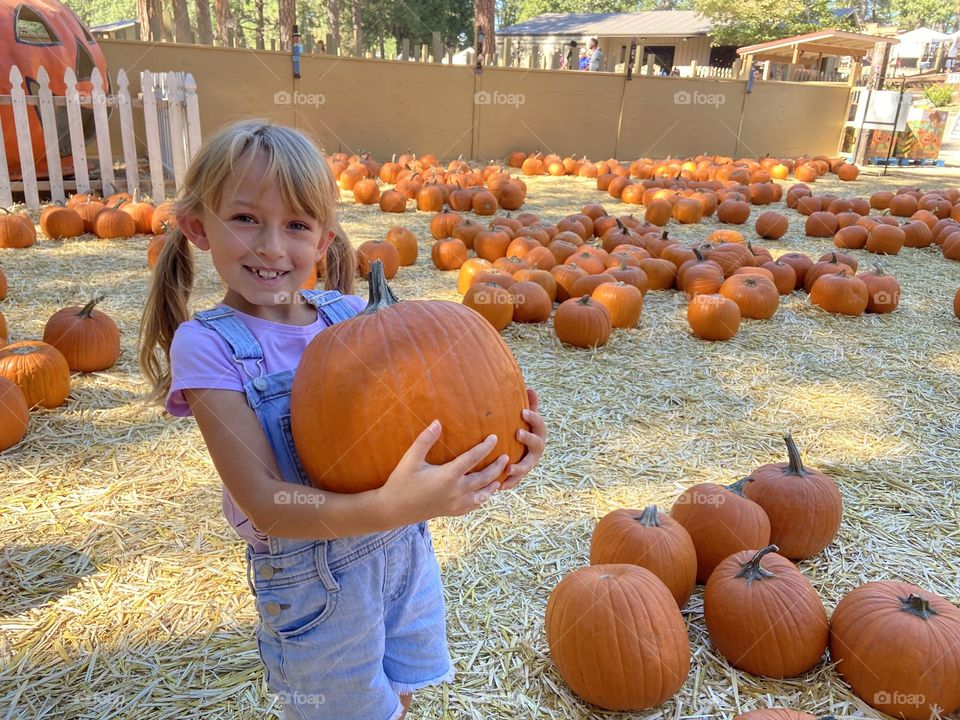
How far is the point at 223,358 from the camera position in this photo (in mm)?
1380

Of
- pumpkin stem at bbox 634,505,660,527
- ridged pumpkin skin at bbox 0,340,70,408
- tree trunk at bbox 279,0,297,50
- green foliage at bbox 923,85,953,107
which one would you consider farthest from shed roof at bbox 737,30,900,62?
ridged pumpkin skin at bbox 0,340,70,408

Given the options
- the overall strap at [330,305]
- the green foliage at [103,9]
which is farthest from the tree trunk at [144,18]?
the green foliage at [103,9]

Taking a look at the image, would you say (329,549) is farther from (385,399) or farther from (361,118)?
(361,118)

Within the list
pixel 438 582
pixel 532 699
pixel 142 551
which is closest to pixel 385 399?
pixel 438 582

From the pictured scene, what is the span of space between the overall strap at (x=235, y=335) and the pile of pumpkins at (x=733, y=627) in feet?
4.44

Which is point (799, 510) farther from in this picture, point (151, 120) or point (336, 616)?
point (151, 120)

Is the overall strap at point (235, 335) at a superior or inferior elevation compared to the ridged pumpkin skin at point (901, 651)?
superior

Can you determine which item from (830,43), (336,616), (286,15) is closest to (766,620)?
(336,616)

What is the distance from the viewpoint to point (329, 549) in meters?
1.50

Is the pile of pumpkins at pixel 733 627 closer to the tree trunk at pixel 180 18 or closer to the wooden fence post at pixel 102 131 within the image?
the wooden fence post at pixel 102 131

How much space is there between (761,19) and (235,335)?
37867mm

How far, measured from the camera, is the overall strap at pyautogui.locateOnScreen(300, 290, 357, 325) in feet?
5.50

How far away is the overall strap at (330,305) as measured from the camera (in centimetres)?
168

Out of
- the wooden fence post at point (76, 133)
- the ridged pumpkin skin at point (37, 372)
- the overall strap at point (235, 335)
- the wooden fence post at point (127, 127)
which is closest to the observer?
the overall strap at point (235, 335)
